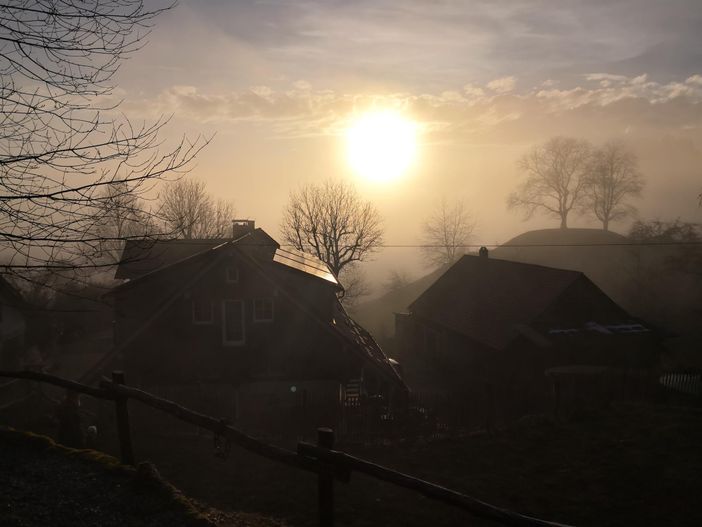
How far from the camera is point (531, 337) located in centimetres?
2481

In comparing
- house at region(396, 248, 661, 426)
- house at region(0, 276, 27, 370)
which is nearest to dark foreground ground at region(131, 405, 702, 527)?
house at region(396, 248, 661, 426)

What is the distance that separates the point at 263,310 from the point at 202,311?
7.35 ft

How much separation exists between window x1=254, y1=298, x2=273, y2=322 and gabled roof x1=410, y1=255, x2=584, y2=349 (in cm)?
1173

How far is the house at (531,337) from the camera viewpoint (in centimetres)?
2488

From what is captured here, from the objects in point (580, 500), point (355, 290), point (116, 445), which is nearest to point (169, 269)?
point (116, 445)

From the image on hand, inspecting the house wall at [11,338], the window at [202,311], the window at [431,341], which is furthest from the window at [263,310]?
the house wall at [11,338]

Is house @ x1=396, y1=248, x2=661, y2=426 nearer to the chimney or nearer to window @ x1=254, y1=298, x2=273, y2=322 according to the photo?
window @ x1=254, y1=298, x2=273, y2=322

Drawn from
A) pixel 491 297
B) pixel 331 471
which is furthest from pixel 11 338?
pixel 331 471

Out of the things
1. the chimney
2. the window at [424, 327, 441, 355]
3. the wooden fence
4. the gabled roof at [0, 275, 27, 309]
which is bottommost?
the window at [424, 327, 441, 355]

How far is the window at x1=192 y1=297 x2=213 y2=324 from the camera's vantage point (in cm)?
1950

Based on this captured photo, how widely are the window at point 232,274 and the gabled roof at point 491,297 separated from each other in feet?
43.0

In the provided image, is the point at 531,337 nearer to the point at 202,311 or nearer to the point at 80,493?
the point at 202,311

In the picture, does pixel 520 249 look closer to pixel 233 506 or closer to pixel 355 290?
pixel 355 290

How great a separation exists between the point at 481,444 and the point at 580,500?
4.65 metres
